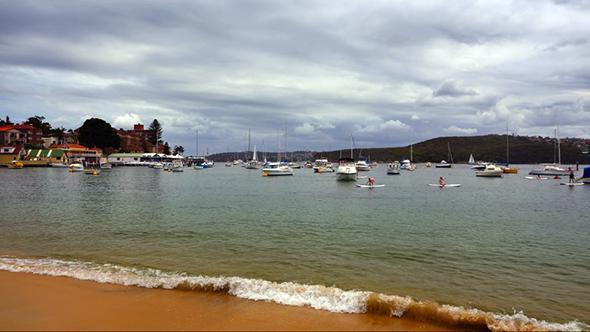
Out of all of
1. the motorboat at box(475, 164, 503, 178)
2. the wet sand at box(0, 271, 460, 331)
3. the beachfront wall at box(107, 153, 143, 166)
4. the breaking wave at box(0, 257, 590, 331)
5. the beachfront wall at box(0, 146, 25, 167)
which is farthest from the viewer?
the beachfront wall at box(107, 153, 143, 166)

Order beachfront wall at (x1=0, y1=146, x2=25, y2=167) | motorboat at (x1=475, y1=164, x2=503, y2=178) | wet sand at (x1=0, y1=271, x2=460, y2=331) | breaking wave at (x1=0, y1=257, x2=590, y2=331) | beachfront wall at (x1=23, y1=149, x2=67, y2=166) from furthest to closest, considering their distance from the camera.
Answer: beachfront wall at (x1=23, y1=149, x2=67, y2=166)
beachfront wall at (x1=0, y1=146, x2=25, y2=167)
motorboat at (x1=475, y1=164, x2=503, y2=178)
breaking wave at (x1=0, y1=257, x2=590, y2=331)
wet sand at (x1=0, y1=271, x2=460, y2=331)

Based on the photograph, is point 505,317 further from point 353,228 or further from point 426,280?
point 353,228

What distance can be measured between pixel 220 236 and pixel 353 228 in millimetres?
8782

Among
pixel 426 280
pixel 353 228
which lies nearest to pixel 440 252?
pixel 426 280

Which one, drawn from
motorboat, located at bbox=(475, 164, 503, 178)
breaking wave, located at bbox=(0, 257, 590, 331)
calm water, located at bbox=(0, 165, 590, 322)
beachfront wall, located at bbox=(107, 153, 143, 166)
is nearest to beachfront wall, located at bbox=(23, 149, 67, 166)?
beachfront wall, located at bbox=(107, 153, 143, 166)

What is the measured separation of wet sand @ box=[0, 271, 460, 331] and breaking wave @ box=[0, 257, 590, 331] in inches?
15.6

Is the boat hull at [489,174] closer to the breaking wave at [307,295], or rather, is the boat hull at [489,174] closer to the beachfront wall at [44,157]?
the breaking wave at [307,295]

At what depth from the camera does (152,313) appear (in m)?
11.2

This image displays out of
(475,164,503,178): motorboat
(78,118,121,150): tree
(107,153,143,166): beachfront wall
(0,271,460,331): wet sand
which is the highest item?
(78,118,121,150): tree

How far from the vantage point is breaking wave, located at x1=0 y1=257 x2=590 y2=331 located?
11.1 m

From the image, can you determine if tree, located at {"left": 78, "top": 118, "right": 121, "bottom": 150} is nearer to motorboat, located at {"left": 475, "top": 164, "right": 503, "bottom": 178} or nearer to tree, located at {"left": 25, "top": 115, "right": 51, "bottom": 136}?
tree, located at {"left": 25, "top": 115, "right": 51, "bottom": 136}

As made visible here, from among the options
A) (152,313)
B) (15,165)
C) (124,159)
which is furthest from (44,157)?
(152,313)

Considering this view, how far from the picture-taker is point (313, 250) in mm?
19969

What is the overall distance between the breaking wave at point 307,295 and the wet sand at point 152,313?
15.6 inches
